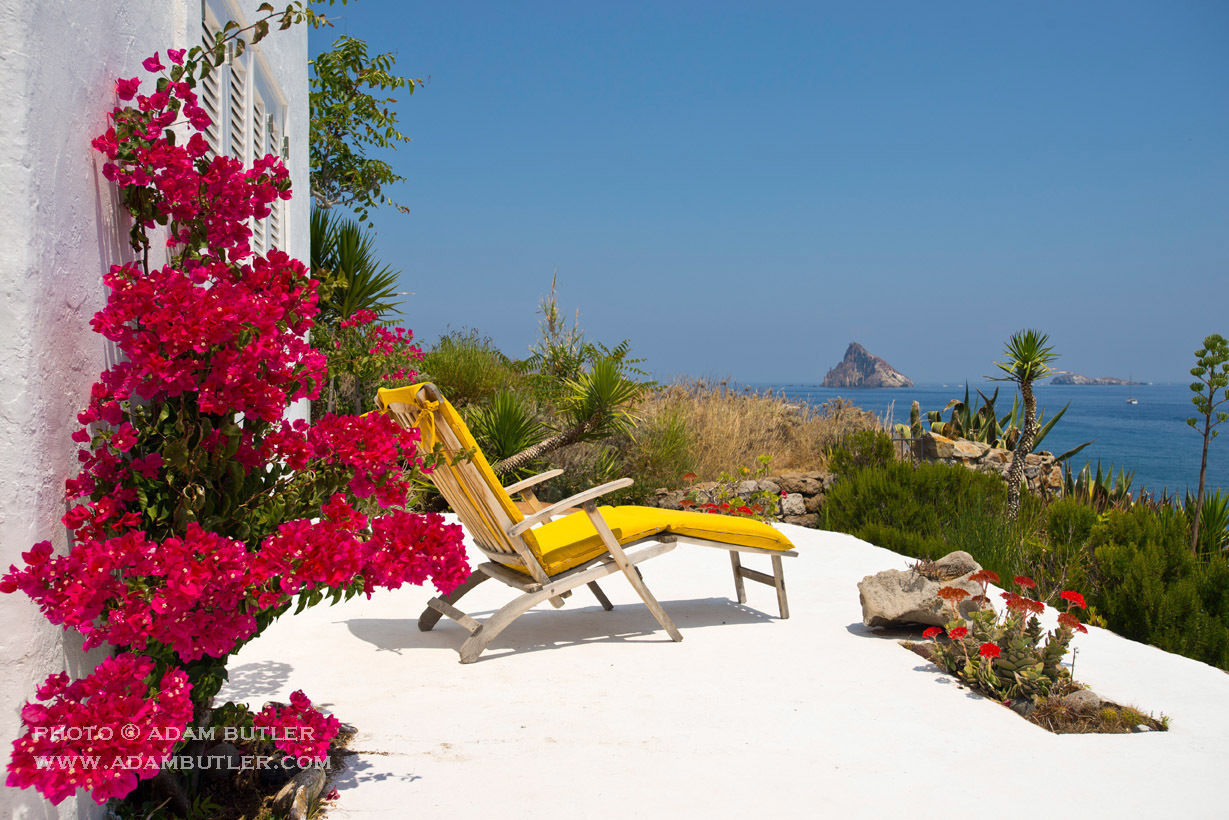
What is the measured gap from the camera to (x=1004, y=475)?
9281mm

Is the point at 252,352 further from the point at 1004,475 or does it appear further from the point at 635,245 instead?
the point at 635,245

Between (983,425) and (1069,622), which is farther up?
(983,425)

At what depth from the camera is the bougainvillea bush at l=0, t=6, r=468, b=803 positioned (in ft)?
4.82

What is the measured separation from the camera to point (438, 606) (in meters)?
3.75

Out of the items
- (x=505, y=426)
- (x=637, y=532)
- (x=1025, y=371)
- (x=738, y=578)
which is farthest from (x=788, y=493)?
(x=637, y=532)

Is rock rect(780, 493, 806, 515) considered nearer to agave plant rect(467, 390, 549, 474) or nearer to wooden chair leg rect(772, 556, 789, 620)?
agave plant rect(467, 390, 549, 474)

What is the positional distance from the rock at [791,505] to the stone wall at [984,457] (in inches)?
96.2

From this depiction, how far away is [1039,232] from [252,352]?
93.3 metres

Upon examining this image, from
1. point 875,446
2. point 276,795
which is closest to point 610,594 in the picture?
point 276,795

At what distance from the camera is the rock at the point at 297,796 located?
1996 mm

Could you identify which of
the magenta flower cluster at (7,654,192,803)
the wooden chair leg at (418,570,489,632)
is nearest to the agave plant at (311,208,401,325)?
the wooden chair leg at (418,570,489,632)

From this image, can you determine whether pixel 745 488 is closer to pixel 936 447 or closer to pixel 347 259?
pixel 936 447

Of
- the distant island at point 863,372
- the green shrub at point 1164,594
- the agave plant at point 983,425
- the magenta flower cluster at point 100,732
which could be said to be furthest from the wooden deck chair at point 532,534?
the distant island at point 863,372

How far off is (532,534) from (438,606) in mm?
575
